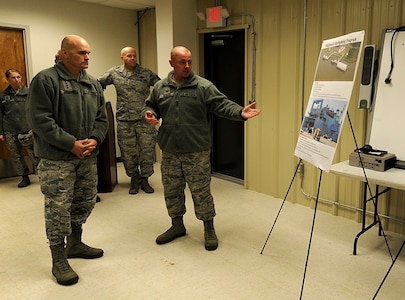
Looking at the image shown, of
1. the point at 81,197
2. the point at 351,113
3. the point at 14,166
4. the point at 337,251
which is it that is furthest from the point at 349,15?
the point at 14,166

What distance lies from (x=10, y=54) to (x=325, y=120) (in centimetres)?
442

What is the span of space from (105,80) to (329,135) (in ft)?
9.69

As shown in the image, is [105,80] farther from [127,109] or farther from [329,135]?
[329,135]

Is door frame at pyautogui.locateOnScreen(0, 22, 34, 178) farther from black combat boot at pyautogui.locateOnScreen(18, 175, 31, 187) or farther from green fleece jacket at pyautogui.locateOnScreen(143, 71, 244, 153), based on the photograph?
green fleece jacket at pyautogui.locateOnScreen(143, 71, 244, 153)

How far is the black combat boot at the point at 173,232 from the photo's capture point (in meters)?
3.06

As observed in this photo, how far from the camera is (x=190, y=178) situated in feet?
9.51

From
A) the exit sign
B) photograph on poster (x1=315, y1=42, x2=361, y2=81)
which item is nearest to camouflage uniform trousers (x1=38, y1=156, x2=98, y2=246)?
photograph on poster (x1=315, y1=42, x2=361, y2=81)

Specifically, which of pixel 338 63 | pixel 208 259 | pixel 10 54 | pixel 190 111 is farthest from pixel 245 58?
pixel 10 54

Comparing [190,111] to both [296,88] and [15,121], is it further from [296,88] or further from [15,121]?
[15,121]

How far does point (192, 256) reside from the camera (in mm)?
2842

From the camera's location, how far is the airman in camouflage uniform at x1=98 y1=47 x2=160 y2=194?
14.3 ft

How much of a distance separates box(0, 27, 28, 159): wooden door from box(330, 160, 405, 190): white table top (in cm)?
435

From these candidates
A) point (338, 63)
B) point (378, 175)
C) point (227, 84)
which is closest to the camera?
point (338, 63)

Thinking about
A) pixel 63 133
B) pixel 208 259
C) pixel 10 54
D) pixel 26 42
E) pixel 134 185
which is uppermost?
pixel 26 42
